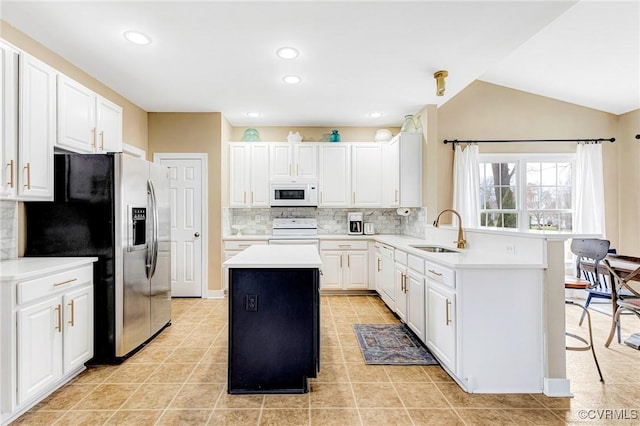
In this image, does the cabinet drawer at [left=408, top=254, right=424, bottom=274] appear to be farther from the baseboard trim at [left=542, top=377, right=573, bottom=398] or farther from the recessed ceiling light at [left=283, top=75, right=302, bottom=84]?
the recessed ceiling light at [left=283, top=75, right=302, bottom=84]

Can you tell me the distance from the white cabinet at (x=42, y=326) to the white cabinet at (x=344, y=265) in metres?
2.89

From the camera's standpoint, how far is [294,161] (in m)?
4.85

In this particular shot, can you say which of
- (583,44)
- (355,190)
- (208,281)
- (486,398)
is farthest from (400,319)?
(583,44)

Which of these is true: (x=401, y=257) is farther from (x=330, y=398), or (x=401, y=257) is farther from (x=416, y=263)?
(x=330, y=398)

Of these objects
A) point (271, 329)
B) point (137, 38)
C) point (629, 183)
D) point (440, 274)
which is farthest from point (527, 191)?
point (137, 38)

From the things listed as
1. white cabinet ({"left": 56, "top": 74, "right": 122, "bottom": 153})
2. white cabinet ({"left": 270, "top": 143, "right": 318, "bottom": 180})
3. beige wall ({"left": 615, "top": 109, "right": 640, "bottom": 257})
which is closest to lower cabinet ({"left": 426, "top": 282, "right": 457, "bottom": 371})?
white cabinet ({"left": 270, "top": 143, "right": 318, "bottom": 180})

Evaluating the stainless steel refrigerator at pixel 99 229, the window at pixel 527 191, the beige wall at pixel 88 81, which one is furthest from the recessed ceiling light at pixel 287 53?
the window at pixel 527 191

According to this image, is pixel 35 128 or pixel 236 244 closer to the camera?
pixel 35 128

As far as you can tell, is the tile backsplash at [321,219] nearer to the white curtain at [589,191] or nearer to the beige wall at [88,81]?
the beige wall at [88,81]

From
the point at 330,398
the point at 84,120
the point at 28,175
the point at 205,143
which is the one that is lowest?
the point at 330,398

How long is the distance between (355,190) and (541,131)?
9.54 feet

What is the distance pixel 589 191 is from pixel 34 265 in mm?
6335

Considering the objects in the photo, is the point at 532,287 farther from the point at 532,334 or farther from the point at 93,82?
the point at 93,82

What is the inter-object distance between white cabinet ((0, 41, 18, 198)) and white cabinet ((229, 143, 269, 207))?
9.27 feet
